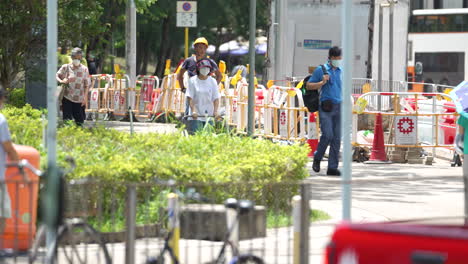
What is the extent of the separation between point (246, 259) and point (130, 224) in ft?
2.50

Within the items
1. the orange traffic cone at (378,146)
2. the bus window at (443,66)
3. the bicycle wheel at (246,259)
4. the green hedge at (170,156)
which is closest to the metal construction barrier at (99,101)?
the orange traffic cone at (378,146)

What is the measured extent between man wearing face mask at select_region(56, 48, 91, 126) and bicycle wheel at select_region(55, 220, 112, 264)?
10026mm

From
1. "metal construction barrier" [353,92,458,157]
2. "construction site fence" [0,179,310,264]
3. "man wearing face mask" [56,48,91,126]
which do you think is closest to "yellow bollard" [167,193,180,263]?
"construction site fence" [0,179,310,264]

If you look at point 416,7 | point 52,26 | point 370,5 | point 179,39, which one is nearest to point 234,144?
point 52,26

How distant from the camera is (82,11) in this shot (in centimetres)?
1962

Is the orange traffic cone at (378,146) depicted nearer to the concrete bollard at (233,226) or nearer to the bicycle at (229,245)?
the concrete bollard at (233,226)

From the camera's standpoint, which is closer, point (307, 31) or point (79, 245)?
point (79, 245)

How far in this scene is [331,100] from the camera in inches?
555

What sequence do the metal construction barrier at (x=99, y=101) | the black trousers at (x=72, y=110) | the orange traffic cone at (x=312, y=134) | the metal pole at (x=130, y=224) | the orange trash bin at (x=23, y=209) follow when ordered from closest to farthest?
1. the metal pole at (x=130, y=224)
2. the orange trash bin at (x=23, y=209)
3. the orange traffic cone at (x=312, y=134)
4. the black trousers at (x=72, y=110)
5. the metal construction barrier at (x=99, y=101)

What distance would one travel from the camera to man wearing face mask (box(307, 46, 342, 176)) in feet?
46.2

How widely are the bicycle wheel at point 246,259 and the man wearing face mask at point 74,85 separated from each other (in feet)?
34.6

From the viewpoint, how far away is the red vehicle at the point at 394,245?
469 centimetres

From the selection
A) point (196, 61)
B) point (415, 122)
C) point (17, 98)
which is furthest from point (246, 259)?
point (17, 98)

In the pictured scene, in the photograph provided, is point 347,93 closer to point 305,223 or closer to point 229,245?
point 305,223
